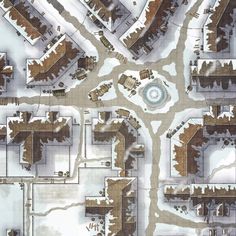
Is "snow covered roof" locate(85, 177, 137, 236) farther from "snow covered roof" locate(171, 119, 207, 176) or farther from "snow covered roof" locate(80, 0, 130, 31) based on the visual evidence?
"snow covered roof" locate(80, 0, 130, 31)

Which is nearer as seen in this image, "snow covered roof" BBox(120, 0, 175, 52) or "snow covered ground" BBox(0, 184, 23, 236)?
"snow covered roof" BBox(120, 0, 175, 52)

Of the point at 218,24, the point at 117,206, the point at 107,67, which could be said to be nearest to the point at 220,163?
the point at 117,206

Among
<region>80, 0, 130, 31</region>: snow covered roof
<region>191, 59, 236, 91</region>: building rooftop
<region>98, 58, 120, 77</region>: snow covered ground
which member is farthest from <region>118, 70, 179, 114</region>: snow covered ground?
<region>80, 0, 130, 31</region>: snow covered roof

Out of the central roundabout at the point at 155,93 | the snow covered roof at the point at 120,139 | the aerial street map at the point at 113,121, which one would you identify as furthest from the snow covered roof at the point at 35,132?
the central roundabout at the point at 155,93

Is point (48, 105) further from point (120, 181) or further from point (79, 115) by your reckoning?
point (120, 181)

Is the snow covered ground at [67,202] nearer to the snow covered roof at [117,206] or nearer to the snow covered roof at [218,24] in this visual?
the snow covered roof at [117,206]

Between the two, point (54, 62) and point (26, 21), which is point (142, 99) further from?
point (26, 21)
